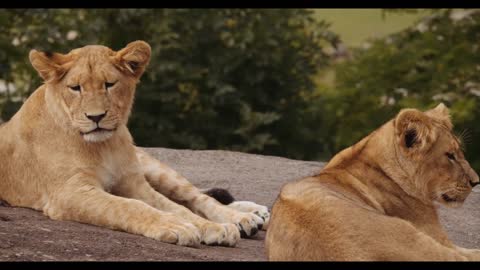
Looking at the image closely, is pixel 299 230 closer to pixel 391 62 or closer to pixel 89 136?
pixel 89 136

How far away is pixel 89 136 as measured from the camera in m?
6.63

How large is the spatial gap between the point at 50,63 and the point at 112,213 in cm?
90

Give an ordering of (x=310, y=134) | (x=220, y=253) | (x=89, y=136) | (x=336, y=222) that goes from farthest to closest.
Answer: (x=310, y=134)
(x=89, y=136)
(x=220, y=253)
(x=336, y=222)

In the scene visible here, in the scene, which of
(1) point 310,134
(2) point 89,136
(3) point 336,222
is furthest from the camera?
(1) point 310,134

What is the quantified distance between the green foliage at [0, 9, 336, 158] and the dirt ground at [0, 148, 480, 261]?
1729 millimetres

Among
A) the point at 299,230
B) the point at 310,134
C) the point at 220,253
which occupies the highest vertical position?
the point at 299,230

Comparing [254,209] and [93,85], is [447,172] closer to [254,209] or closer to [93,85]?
[254,209]

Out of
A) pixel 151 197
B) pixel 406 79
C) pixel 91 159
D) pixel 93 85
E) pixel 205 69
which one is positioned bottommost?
pixel 406 79

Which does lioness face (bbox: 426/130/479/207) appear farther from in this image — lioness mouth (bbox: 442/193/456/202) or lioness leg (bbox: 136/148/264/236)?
lioness leg (bbox: 136/148/264/236)

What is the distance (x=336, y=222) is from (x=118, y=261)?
93 centimetres

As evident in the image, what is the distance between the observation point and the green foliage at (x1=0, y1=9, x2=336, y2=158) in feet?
35.1

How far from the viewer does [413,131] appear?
20.2ft

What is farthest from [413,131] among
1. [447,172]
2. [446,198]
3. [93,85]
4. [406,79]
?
[406,79]

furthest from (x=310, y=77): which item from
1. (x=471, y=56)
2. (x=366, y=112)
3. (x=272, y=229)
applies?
(x=272, y=229)
